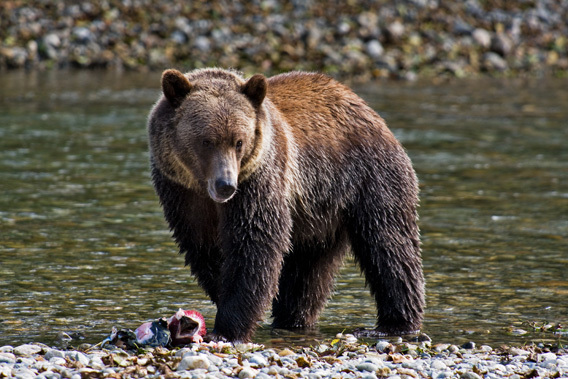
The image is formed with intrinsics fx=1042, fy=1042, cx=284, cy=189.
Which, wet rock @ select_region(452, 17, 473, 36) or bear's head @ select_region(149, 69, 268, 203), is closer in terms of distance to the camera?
bear's head @ select_region(149, 69, 268, 203)

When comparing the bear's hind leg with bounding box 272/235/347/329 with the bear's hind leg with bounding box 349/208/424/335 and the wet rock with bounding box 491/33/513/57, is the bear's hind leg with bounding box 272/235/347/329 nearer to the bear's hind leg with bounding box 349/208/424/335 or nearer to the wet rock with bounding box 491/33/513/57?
the bear's hind leg with bounding box 349/208/424/335

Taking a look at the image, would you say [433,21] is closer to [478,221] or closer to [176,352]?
[478,221]

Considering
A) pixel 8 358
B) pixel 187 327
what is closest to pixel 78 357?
pixel 8 358

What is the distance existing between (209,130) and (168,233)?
13.5 feet

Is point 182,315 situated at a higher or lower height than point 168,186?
lower

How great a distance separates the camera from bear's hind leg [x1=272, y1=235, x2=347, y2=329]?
7.03 meters

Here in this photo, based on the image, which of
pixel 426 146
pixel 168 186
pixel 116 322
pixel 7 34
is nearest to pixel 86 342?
pixel 116 322

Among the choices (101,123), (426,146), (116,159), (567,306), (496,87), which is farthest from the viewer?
(496,87)

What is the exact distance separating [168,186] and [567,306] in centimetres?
307

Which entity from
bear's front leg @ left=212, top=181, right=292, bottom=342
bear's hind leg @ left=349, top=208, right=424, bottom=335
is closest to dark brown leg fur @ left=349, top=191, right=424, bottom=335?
bear's hind leg @ left=349, top=208, right=424, bottom=335

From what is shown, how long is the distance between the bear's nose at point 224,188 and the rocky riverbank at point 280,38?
16.2m

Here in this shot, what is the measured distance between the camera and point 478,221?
1042 cm

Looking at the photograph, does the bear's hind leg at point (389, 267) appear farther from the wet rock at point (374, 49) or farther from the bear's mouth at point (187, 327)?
the wet rock at point (374, 49)

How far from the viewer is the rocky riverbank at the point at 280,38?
22.5 m
